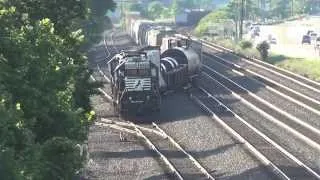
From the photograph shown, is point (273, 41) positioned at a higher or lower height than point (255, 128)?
lower

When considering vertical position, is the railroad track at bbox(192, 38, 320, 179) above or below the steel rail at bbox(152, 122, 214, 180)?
below

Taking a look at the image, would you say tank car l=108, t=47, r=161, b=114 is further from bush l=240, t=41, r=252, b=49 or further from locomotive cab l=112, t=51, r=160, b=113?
bush l=240, t=41, r=252, b=49

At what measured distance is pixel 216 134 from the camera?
1353 inches

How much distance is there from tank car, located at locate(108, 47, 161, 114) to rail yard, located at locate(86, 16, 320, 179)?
0.92m

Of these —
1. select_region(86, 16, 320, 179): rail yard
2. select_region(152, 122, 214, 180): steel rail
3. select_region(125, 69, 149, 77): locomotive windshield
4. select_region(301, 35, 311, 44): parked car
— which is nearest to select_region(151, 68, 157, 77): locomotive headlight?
select_region(125, 69, 149, 77): locomotive windshield

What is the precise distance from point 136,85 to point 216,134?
21.0ft

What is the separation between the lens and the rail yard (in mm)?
27656

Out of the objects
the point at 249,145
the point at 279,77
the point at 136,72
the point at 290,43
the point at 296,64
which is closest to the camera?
the point at 249,145

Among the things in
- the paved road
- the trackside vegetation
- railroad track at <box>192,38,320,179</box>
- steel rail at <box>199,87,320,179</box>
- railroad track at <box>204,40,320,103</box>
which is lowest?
the paved road

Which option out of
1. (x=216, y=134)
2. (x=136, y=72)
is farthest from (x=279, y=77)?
(x=216, y=134)

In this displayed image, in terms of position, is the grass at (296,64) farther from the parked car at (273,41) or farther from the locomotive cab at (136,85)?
the locomotive cab at (136,85)

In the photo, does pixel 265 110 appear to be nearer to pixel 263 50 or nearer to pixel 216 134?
pixel 216 134

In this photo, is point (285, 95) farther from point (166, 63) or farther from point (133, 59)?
point (133, 59)

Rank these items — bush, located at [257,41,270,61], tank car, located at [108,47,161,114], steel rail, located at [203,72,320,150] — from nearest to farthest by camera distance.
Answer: steel rail, located at [203,72,320,150] → tank car, located at [108,47,161,114] → bush, located at [257,41,270,61]
